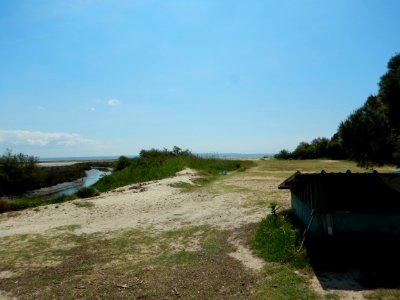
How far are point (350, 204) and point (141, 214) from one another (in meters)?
8.88

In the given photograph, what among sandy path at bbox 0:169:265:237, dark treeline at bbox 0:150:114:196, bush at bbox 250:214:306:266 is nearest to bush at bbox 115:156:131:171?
dark treeline at bbox 0:150:114:196

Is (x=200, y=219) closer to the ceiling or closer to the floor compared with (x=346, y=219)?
closer to the floor

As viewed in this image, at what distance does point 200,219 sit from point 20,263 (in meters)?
6.32

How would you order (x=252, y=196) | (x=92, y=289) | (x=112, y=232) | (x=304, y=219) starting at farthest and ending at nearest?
(x=252, y=196) < (x=112, y=232) < (x=304, y=219) < (x=92, y=289)

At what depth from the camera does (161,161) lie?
137ft

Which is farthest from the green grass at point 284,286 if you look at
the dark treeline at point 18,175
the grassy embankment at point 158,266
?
the dark treeline at point 18,175

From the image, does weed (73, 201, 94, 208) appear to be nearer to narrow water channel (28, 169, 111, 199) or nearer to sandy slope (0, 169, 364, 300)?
sandy slope (0, 169, 364, 300)

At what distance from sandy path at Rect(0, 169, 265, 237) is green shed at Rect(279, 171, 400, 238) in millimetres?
3606

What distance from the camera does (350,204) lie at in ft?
29.7

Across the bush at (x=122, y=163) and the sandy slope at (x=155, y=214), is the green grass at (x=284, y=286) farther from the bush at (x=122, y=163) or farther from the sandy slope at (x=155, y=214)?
the bush at (x=122, y=163)

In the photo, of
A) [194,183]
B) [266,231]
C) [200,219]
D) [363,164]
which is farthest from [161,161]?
[266,231]

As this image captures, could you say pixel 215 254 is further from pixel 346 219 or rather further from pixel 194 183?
pixel 194 183

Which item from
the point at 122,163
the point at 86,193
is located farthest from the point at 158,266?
the point at 122,163

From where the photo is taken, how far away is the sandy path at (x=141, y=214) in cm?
1270
